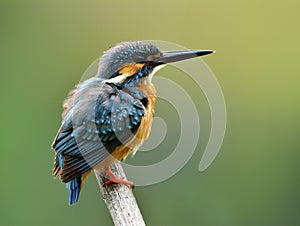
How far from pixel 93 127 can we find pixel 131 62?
17.8 inches

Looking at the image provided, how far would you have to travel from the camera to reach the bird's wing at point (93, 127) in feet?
9.40

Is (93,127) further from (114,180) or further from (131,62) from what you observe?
(131,62)

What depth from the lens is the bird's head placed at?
10.4 ft

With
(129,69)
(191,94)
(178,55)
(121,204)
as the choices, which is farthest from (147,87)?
(191,94)

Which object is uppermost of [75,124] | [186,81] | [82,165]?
[186,81]

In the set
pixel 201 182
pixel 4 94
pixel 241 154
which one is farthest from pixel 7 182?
pixel 241 154

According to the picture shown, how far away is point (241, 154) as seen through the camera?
4.70 metres

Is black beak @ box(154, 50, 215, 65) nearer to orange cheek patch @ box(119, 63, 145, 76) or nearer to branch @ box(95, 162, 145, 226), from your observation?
orange cheek patch @ box(119, 63, 145, 76)

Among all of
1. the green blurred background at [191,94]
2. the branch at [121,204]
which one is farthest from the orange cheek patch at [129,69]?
the green blurred background at [191,94]

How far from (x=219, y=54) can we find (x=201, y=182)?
1.19m

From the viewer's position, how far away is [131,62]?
3166mm

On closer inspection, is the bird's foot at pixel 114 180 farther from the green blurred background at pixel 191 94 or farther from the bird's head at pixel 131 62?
the green blurred background at pixel 191 94

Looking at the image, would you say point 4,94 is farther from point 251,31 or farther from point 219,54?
point 251,31

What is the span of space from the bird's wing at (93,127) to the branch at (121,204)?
0.56 feet
